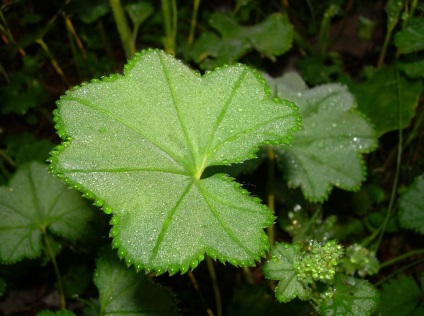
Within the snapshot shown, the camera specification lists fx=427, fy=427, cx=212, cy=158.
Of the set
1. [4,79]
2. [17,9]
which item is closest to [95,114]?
[4,79]

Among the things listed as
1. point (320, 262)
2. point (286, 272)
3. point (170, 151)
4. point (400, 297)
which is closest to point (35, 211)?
point (170, 151)

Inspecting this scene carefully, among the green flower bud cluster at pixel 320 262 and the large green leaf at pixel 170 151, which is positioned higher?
the large green leaf at pixel 170 151

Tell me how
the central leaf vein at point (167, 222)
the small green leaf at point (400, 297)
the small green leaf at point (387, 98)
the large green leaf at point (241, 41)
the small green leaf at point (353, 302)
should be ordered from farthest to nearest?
the large green leaf at point (241, 41) < the small green leaf at point (387, 98) < the small green leaf at point (400, 297) < the small green leaf at point (353, 302) < the central leaf vein at point (167, 222)

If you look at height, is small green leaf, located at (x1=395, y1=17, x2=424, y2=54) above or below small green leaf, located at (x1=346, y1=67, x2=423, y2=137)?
above

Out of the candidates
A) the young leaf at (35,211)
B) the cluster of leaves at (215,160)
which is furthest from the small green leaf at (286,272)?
the young leaf at (35,211)

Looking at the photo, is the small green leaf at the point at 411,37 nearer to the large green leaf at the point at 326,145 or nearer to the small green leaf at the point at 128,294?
the large green leaf at the point at 326,145

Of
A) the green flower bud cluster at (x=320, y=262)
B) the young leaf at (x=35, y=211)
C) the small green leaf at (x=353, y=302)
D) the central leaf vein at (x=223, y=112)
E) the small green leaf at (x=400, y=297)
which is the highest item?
the central leaf vein at (x=223, y=112)

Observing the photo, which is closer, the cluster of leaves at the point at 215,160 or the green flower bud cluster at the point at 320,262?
Result: the cluster of leaves at the point at 215,160

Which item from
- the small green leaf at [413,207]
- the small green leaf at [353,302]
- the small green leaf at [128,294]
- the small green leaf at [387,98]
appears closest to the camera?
the small green leaf at [353,302]

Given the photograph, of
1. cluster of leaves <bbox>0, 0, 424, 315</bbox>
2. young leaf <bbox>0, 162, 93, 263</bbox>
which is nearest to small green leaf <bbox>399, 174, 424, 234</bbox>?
cluster of leaves <bbox>0, 0, 424, 315</bbox>

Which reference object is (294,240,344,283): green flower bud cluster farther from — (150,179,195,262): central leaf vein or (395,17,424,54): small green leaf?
(395,17,424,54): small green leaf
